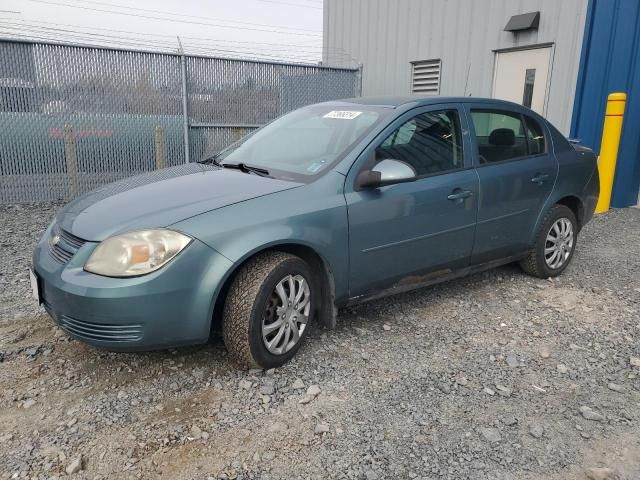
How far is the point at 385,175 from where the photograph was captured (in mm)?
3176

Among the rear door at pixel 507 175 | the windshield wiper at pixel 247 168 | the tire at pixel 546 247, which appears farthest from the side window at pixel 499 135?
the windshield wiper at pixel 247 168

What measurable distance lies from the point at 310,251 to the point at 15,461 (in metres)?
1.73

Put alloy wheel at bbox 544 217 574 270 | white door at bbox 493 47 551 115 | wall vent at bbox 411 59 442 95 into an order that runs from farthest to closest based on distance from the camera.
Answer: wall vent at bbox 411 59 442 95
white door at bbox 493 47 551 115
alloy wheel at bbox 544 217 574 270

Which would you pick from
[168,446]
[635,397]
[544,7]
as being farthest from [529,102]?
[168,446]

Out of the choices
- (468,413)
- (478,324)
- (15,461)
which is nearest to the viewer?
(15,461)

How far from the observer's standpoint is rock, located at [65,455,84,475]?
2196 millimetres

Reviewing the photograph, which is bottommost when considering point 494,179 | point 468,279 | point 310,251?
point 468,279

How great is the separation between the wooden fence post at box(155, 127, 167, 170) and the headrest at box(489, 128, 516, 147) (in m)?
5.38

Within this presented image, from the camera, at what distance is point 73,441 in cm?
239

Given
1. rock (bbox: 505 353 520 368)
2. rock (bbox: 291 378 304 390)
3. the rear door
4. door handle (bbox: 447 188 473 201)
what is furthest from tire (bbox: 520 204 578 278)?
rock (bbox: 291 378 304 390)

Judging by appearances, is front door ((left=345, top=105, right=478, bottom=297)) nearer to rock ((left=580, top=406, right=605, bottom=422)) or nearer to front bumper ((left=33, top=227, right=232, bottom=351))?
front bumper ((left=33, top=227, right=232, bottom=351))

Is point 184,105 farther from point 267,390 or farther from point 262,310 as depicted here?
point 267,390

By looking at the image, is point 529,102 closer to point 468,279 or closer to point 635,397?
point 468,279

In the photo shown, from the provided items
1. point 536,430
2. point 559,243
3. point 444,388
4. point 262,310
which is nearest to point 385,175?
point 262,310
